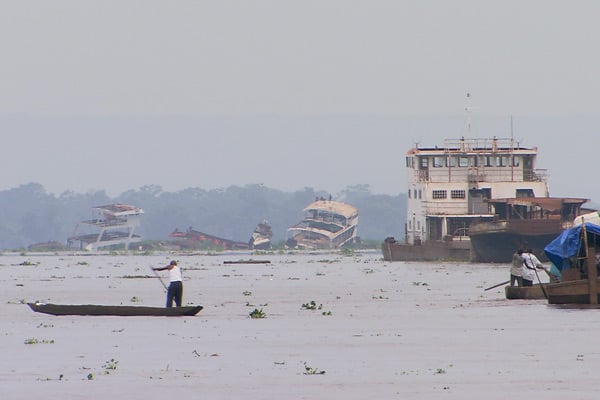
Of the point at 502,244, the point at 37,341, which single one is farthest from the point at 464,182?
the point at 37,341

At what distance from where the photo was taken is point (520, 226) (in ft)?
307

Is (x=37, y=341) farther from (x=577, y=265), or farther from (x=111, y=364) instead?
(x=577, y=265)

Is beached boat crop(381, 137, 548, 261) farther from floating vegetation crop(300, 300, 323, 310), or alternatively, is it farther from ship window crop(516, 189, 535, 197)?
floating vegetation crop(300, 300, 323, 310)

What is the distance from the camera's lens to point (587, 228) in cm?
4262

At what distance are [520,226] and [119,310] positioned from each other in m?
57.1

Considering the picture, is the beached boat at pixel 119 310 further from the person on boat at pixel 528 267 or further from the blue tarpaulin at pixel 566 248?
the person on boat at pixel 528 267

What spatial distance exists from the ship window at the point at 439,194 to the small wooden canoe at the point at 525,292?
2468 inches

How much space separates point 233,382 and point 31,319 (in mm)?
16807

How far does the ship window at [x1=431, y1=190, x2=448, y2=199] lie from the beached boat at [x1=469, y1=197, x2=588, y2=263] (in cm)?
768

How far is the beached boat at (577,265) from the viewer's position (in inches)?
1622

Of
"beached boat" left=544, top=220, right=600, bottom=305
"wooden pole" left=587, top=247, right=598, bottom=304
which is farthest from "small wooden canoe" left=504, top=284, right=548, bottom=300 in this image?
"wooden pole" left=587, top=247, right=598, bottom=304

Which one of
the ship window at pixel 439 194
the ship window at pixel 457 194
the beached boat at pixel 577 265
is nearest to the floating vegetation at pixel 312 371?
the beached boat at pixel 577 265

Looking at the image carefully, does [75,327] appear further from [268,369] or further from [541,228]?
[541,228]

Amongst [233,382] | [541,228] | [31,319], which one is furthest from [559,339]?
[541,228]
